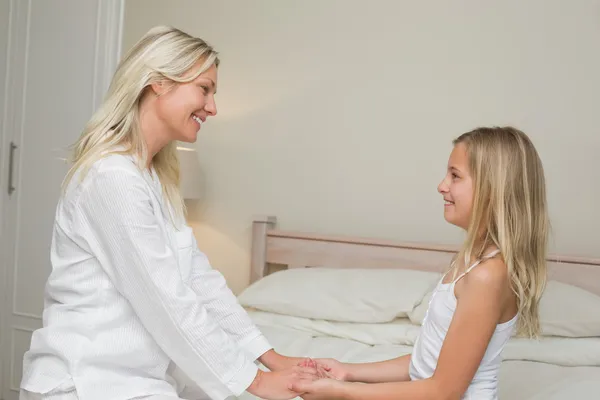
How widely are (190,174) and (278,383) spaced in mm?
1946

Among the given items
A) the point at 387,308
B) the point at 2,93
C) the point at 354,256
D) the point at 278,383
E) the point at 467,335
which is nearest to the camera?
the point at 467,335

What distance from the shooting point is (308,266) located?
3068 millimetres

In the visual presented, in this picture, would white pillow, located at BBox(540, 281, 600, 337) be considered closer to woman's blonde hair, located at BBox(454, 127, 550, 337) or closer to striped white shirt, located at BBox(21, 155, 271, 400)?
woman's blonde hair, located at BBox(454, 127, 550, 337)

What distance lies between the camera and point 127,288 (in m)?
1.27

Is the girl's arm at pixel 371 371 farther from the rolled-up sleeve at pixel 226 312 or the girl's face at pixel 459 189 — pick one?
the girl's face at pixel 459 189

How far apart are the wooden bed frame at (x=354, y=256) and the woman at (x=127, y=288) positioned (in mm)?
1506

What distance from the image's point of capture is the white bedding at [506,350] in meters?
1.86

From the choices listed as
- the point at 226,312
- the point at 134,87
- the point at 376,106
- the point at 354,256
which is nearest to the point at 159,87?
the point at 134,87

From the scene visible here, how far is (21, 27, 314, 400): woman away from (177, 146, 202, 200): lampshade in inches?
66.3

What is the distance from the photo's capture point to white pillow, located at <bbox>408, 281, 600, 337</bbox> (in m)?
2.24

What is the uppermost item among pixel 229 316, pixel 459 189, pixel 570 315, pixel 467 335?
pixel 459 189

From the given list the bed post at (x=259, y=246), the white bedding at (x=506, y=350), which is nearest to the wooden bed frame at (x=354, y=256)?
the bed post at (x=259, y=246)

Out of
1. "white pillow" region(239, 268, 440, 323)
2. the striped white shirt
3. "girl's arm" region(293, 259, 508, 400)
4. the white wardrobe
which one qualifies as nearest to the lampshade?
the white wardrobe

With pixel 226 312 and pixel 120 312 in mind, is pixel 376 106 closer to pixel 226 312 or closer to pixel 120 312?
pixel 226 312
